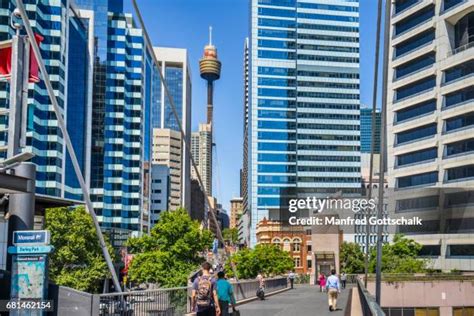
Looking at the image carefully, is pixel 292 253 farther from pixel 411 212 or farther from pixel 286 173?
pixel 411 212

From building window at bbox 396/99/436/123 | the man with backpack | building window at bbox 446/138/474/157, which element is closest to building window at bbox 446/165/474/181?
building window at bbox 446/138/474/157

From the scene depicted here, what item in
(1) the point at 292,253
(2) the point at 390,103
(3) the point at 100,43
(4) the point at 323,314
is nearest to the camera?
(4) the point at 323,314

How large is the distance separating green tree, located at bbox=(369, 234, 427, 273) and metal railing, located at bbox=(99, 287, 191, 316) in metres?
55.5

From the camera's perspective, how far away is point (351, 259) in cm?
9938

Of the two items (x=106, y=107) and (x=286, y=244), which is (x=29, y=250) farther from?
(x=286, y=244)

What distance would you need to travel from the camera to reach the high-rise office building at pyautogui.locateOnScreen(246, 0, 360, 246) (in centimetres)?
14800

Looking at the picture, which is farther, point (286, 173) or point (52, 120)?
point (286, 173)

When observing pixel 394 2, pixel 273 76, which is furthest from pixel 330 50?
pixel 394 2

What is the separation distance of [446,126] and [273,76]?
77.2 metres

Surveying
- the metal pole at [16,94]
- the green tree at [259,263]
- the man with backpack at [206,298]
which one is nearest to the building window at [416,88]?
the green tree at [259,263]

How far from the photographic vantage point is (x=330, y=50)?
151375mm

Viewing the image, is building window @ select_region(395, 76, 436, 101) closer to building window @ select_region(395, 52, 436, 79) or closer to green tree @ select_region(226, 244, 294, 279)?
building window @ select_region(395, 52, 436, 79)

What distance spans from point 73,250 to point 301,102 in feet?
334

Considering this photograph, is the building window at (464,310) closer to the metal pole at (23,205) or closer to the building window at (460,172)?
the building window at (460,172)
